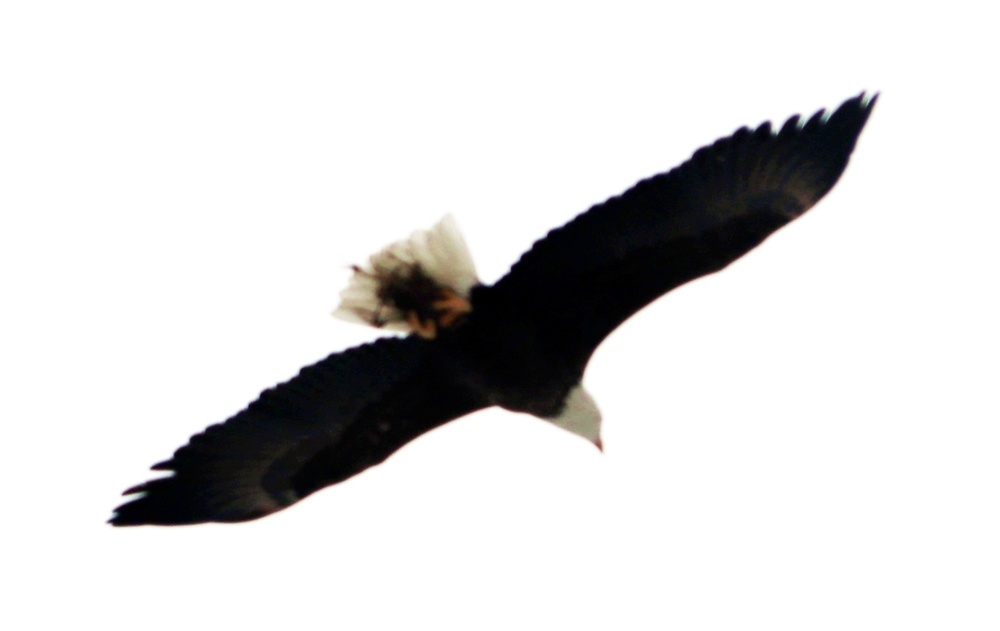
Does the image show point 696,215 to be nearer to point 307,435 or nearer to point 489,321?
point 489,321

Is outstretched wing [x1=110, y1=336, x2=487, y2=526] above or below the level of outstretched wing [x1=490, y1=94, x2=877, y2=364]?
below

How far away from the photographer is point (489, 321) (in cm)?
661

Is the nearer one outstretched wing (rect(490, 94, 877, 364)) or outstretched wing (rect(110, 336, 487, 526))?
outstretched wing (rect(490, 94, 877, 364))

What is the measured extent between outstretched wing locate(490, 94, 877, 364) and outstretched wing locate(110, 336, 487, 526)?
0.69 m

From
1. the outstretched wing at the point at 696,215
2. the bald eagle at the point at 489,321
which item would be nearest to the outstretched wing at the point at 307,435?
the bald eagle at the point at 489,321

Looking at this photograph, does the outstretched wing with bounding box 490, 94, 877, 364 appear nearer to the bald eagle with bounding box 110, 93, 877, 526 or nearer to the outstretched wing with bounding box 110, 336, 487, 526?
the bald eagle with bounding box 110, 93, 877, 526

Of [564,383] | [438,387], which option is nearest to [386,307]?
[438,387]

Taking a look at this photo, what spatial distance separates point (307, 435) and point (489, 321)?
101 cm

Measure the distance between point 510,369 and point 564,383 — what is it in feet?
0.91

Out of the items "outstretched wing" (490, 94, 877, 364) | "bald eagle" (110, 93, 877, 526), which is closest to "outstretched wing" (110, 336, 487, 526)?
"bald eagle" (110, 93, 877, 526)

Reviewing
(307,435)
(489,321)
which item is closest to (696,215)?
(489,321)

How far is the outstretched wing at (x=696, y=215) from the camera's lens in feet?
20.4

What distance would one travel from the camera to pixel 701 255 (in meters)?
6.38

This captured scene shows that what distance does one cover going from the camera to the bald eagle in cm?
628
